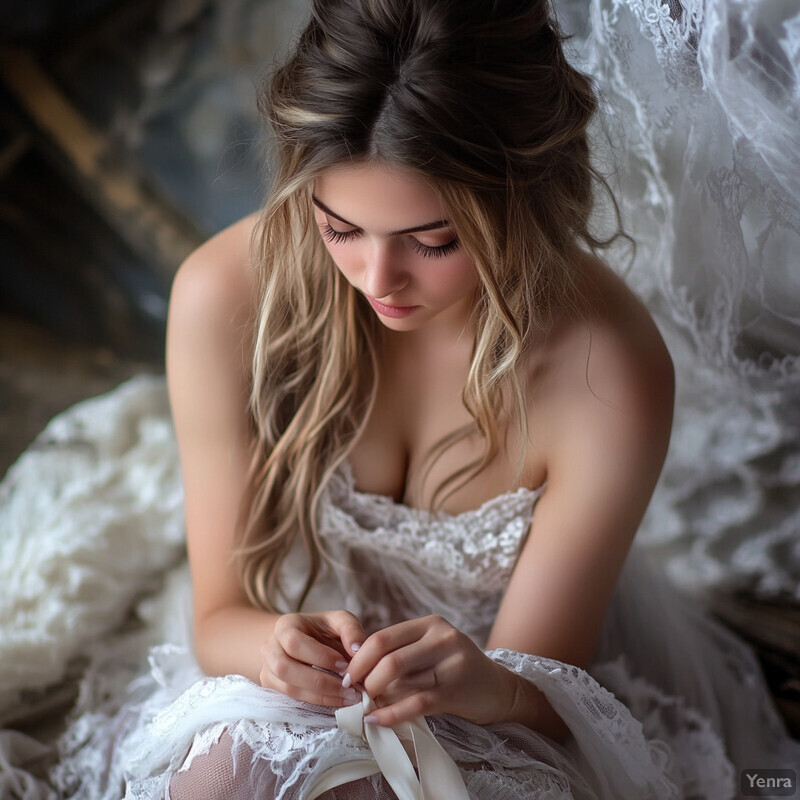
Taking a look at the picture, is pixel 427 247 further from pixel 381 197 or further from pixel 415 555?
pixel 415 555

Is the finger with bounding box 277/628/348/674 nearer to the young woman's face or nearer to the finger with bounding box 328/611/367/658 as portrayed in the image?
the finger with bounding box 328/611/367/658

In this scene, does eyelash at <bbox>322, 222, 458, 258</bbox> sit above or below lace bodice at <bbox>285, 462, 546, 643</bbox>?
above

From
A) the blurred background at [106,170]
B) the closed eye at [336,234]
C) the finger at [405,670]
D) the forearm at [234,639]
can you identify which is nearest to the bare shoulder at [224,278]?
the closed eye at [336,234]

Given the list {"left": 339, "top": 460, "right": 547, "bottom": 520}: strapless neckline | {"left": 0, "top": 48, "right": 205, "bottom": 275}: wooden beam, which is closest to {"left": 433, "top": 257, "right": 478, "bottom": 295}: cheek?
{"left": 339, "top": 460, "right": 547, "bottom": 520}: strapless neckline

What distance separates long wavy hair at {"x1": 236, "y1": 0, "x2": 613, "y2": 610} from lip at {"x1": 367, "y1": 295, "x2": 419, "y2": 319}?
0.08 meters

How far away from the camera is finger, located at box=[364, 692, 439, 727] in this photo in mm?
804

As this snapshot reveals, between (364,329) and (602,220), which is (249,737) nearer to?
(364,329)

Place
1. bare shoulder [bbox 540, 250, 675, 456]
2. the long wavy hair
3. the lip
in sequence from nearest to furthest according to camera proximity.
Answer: the long wavy hair, the lip, bare shoulder [bbox 540, 250, 675, 456]

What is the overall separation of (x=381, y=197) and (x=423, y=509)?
473 millimetres

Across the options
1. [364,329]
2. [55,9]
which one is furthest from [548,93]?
[55,9]

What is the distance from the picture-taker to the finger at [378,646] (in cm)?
80

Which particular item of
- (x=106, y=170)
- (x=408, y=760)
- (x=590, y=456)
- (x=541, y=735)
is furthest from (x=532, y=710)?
(x=106, y=170)

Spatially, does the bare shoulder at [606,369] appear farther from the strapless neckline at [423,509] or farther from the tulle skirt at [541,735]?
the tulle skirt at [541,735]

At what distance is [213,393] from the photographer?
1.11 metres
